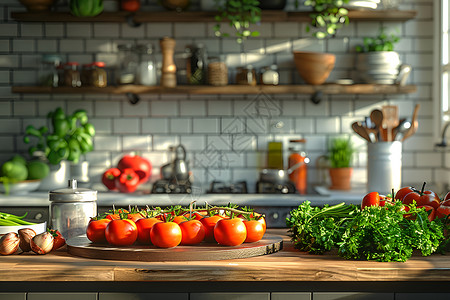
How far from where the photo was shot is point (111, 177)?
158 inches

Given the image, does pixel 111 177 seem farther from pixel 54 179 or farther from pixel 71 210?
pixel 71 210

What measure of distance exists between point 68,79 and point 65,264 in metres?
2.65

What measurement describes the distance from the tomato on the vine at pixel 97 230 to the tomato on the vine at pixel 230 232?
0.36 metres

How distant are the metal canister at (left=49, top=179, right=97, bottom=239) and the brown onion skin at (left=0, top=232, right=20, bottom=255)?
0.18 m

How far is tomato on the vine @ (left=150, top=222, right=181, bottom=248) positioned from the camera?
5.72 ft

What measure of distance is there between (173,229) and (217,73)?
2437 millimetres

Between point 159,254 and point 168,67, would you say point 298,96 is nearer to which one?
point 168,67

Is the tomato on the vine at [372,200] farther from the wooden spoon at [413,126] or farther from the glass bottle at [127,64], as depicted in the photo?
the glass bottle at [127,64]

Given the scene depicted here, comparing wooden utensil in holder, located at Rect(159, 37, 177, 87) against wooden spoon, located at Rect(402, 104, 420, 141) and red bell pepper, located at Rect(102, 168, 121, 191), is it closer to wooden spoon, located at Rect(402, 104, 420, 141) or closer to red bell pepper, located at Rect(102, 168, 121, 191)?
red bell pepper, located at Rect(102, 168, 121, 191)

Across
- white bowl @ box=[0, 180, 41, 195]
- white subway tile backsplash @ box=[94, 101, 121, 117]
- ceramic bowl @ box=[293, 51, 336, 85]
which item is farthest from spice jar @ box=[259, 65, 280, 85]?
white bowl @ box=[0, 180, 41, 195]

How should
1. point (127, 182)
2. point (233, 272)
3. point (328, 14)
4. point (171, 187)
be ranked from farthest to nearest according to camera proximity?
1. point (328, 14)
2. point (127, 182)
3. point (171, 187)
4. point (233, 272)

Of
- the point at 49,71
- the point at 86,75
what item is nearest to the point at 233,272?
the point at 86,75

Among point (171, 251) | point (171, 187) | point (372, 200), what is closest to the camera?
point (171, 251)

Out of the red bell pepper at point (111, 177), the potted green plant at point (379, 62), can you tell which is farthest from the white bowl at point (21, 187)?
the potted green plant at point (379, 62)
